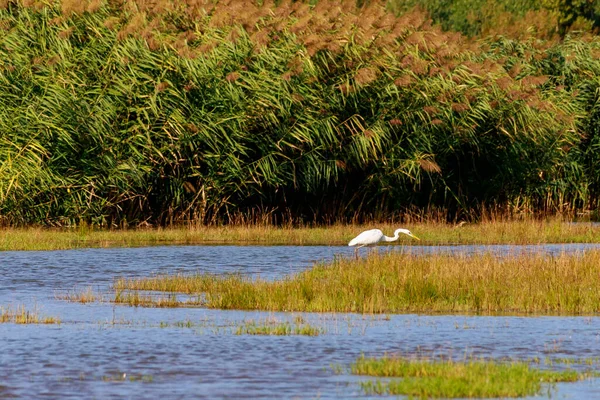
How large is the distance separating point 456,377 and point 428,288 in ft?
19.9

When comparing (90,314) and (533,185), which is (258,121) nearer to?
(533,185)

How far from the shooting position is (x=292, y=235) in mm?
28531

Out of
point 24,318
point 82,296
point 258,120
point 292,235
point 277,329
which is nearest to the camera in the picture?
point 277,329

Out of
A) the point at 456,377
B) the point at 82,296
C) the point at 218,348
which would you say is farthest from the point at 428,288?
the point at 456,377

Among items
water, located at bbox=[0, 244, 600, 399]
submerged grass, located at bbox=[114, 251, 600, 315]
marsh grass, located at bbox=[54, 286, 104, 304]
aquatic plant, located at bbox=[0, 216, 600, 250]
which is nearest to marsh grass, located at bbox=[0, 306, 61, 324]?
water, located at bbox=[0, 244, 600, 399]

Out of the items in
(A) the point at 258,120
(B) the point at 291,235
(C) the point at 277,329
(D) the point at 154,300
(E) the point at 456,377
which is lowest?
(E) the point at 456,377

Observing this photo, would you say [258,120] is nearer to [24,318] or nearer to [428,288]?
[428,288]

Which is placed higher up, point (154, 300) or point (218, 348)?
point (154, 300)

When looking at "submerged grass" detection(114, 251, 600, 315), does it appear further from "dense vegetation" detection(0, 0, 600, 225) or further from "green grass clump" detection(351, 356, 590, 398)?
"dense vegetation" detection(0, 0, 600, 225)

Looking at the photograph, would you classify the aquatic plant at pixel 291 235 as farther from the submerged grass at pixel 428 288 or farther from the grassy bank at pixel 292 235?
the submerged grass at pixel 428 288

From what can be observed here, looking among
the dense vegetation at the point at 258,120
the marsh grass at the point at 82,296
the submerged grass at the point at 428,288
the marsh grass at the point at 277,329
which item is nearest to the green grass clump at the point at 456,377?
the marsh grass at the point at 277,329

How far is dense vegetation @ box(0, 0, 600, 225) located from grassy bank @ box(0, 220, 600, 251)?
1120 mm

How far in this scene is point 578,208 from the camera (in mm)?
33719

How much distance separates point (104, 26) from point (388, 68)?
694 centimetres
